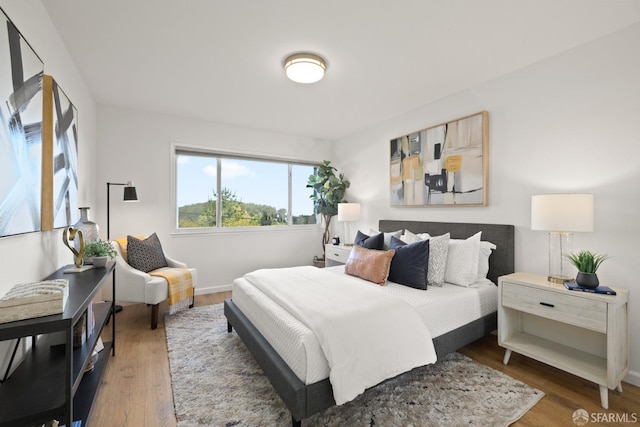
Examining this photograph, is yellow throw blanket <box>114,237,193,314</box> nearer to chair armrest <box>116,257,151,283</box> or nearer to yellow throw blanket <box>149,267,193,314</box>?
yellow throw blanket <box>149,267,193,314</box>

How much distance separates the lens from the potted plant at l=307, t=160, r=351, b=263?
4.86m

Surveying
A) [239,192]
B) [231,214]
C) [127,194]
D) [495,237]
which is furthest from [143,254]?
[495,237]

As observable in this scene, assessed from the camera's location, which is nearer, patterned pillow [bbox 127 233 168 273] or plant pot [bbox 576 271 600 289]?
plant pot [bbox 576 271 600 289]

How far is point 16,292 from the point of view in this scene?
4.02 feet

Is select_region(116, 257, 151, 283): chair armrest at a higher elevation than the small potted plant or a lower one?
lower

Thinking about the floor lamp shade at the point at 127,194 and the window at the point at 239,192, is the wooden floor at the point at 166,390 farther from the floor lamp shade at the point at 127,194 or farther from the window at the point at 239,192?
the window at the point at 239,192

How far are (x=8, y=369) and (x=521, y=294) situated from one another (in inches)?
125

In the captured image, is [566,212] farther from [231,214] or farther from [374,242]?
[231,214]

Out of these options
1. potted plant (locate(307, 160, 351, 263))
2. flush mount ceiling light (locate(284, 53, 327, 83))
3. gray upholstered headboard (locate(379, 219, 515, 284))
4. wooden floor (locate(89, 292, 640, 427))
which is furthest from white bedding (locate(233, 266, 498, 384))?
potted plant (locate(307, 160, 351, 263))

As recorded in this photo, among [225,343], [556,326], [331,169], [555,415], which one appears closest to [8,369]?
[225,343]

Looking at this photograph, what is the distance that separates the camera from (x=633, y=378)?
6.73 ft

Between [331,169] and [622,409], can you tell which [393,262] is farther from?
[331,169]

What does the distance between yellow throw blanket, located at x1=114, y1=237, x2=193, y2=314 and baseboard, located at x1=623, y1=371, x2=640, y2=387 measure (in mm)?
4027

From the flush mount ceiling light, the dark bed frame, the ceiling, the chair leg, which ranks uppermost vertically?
the ceiling
